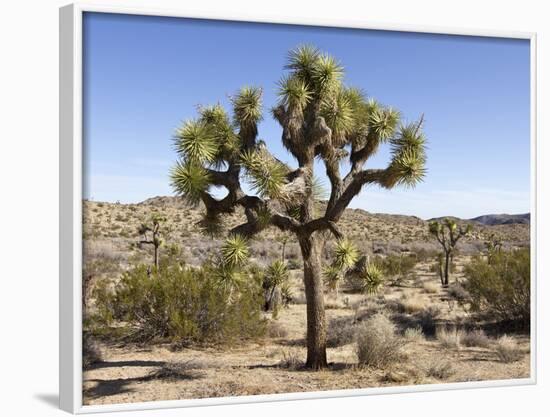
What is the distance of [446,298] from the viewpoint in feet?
57.3

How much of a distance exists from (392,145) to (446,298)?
7167 millimetres

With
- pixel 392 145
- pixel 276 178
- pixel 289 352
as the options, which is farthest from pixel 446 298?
pixel 276 178

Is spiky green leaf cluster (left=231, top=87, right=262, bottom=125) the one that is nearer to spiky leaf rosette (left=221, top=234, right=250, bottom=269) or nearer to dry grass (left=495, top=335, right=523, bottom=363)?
spiky leaf rosette (left=221, top=234, right=250, bottom=269)

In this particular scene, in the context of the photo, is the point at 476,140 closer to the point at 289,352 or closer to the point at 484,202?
the point at 484,202

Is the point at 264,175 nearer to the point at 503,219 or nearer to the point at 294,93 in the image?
the point at 294,93

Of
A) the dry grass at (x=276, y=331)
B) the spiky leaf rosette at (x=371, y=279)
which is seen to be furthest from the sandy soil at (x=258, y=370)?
the spiky leaf rosette at (x=371, y=279)

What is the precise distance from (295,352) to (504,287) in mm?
3382

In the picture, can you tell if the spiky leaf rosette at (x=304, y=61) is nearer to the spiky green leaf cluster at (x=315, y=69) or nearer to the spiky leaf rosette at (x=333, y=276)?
the spiky green leaf cluster at (x=315, y=69)

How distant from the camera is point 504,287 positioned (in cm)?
1379

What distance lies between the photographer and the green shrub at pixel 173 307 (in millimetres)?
12438

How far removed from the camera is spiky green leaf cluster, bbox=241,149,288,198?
9953 mm

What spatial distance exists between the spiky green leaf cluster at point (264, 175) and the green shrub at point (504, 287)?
4.32m

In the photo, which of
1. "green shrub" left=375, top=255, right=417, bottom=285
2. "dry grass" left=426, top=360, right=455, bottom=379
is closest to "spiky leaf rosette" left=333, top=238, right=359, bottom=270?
"dry grass" left=426, top=360, right=455, bottom=379

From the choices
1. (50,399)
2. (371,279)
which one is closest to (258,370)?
(371,279)
